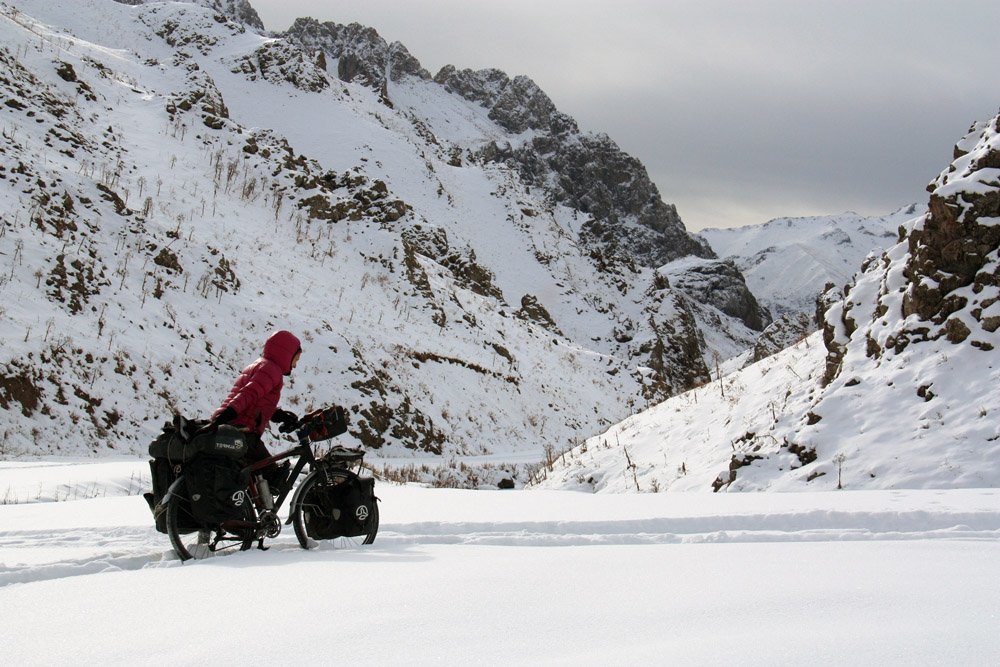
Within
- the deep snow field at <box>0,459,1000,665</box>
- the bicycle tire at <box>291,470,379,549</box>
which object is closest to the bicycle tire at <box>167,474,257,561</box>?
the deep snow field at <box>0,459,1000,665</box>

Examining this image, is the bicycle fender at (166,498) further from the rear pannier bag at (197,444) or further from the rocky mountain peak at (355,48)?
the rocky mountain peak at (355,48)

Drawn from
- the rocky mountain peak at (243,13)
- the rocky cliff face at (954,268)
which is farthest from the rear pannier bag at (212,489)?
the rocky mountain peak at (243,13)

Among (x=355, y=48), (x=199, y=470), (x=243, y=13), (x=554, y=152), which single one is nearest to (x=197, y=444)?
(x=199, y=470)

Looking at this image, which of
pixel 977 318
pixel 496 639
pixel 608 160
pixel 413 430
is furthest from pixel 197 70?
pixel 608 160

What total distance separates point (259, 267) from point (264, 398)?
17119 mm

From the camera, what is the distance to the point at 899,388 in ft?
28.3

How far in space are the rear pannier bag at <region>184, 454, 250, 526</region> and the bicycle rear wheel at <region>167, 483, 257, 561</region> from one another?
0.05 m

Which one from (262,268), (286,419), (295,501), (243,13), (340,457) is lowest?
(295,501)

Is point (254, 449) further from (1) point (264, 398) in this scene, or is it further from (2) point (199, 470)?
(2) point (199, 470)

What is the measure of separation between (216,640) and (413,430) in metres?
16.5

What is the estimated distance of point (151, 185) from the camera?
2197 cm

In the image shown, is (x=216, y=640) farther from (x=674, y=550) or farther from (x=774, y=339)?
(x=774, y=339)

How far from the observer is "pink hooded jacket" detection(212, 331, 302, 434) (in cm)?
528

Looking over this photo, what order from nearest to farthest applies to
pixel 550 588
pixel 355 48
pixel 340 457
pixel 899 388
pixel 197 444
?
pixel 550 588 → pixel 197 444 → pixel 340 457 → pixel 899 388 → pixel 355 48
